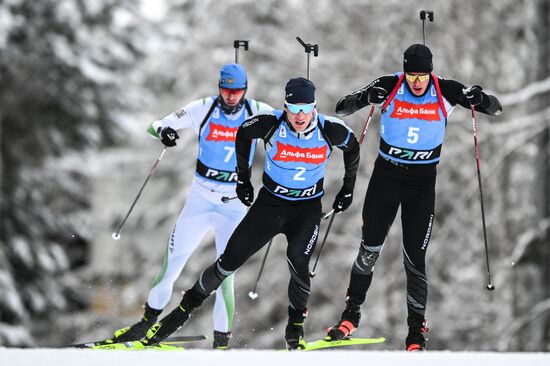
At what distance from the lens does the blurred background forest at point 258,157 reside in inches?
670

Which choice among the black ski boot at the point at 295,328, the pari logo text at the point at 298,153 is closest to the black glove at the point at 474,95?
the pari logo text at the point at 298,153

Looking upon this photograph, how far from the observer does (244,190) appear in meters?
7.44

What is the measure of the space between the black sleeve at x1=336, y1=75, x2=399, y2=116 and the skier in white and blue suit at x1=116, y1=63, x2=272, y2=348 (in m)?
0.69

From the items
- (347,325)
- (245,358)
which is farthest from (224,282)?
(245,358)

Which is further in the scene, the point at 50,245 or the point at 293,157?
the point at 50,245

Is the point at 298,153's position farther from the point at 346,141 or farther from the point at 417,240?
the point at 417,240

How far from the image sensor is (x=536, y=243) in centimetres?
1591

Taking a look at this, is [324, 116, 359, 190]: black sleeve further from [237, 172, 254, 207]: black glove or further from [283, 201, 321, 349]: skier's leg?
[237, 172, 254, 207]: black glove

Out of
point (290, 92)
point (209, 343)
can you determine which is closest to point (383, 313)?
point (209, 343)

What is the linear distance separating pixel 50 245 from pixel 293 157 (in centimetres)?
1503

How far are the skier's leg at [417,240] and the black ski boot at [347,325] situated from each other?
452mm

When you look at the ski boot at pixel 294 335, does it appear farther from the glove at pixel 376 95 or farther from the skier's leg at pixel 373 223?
A: the glove at pixel 376 95

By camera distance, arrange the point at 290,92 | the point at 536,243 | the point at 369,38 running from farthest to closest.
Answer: the point at 369,38
the point at 536,243
the point at 290,92

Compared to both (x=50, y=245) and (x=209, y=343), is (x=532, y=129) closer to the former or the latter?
(x=209, y=343)
